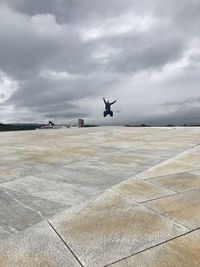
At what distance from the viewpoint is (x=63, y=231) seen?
13.2ft

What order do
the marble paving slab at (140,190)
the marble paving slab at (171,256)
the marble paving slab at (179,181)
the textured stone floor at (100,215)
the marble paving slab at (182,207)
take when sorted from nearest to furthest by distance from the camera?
1. the marble paving slab at (171,256)
2. the textured stone floor at (100,215)
3. the marble paving slab at (182,207)
4. the marble paving slab at (140,190)
5. the marble paving slab at (179,181)

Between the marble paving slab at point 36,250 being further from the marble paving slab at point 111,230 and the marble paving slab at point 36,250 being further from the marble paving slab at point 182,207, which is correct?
the marble paving slab at point 182,207

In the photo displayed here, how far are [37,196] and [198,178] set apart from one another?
3.62 m

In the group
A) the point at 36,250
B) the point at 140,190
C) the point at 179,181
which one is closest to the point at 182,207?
the point at 140,190

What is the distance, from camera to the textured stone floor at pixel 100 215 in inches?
134

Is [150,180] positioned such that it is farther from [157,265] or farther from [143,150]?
[143,150]

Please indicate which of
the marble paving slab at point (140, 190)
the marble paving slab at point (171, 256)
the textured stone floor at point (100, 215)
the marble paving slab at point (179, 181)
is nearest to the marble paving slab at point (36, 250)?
the textured stone floor at point (100, 215)

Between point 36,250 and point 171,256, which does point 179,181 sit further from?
point 36,250

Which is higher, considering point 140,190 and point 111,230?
point 140,190

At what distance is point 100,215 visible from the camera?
179 inches

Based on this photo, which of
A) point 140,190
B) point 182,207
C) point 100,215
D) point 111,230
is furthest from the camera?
point 140,190

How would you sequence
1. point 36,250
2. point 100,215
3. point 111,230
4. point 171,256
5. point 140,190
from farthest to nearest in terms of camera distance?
point 140,190 < point 100,215 < point 111,230 < point 36,250 < point 171,256

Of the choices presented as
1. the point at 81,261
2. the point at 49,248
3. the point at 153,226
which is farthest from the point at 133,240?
the point at 49,248

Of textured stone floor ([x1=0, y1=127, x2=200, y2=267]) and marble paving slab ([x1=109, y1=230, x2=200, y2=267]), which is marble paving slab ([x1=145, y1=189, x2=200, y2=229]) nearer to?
textured stone floor ([x1=0, y1=127, x2=200, y2=267])
